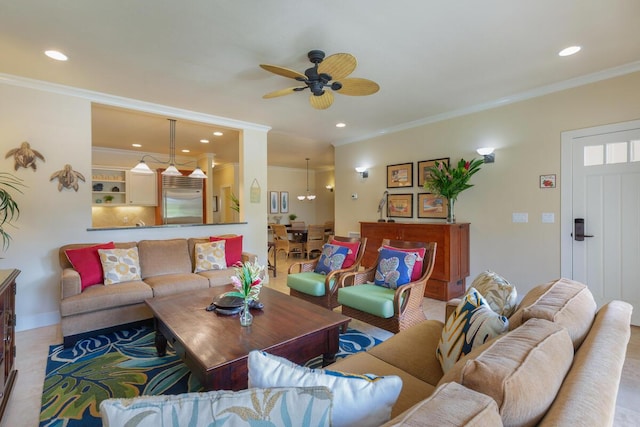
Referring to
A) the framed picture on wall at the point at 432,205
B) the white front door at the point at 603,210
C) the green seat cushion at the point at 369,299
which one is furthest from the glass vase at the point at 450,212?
the green seat cushion at the point at 369,299

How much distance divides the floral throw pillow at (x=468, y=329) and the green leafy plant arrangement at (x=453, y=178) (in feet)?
9.65

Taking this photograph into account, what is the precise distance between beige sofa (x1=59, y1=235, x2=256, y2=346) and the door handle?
419 centimetres

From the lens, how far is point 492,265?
4258mm

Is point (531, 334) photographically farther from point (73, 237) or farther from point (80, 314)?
point (73, 237)

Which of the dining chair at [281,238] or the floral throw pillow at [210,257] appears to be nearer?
the floral throw pillow at [210,257]

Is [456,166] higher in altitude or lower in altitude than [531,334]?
higher

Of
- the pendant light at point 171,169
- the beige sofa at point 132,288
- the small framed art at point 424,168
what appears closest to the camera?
the beige sofa at point 132,288

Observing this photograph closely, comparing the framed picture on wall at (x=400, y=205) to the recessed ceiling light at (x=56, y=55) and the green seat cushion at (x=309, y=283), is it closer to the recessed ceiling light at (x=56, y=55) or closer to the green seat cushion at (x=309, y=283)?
the green seat cushion at (x=309, y=283)

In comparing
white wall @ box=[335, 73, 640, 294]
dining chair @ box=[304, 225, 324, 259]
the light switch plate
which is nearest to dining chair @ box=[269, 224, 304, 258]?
dining chair @ box=[304, 225, 324, 259]

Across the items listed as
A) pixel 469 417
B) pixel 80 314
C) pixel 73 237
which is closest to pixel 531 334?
pixel 469 417

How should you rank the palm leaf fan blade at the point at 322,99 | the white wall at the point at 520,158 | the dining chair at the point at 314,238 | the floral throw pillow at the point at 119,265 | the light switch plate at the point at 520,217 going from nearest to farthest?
1. the palm leaf fan blade at the point at 322,99
2. the floral throw pillow at the point at 119,265
3. the white wall at the point at 520,158
4. the light switch plate at the point at 520,217
5. the dining chair at the point at 314,238

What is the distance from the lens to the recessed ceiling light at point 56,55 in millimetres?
2746

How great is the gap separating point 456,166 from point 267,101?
292 centimetres

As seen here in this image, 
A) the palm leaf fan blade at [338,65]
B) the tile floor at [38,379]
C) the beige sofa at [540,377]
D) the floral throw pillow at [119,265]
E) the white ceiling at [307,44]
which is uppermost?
the white ceiling at [307,44]
